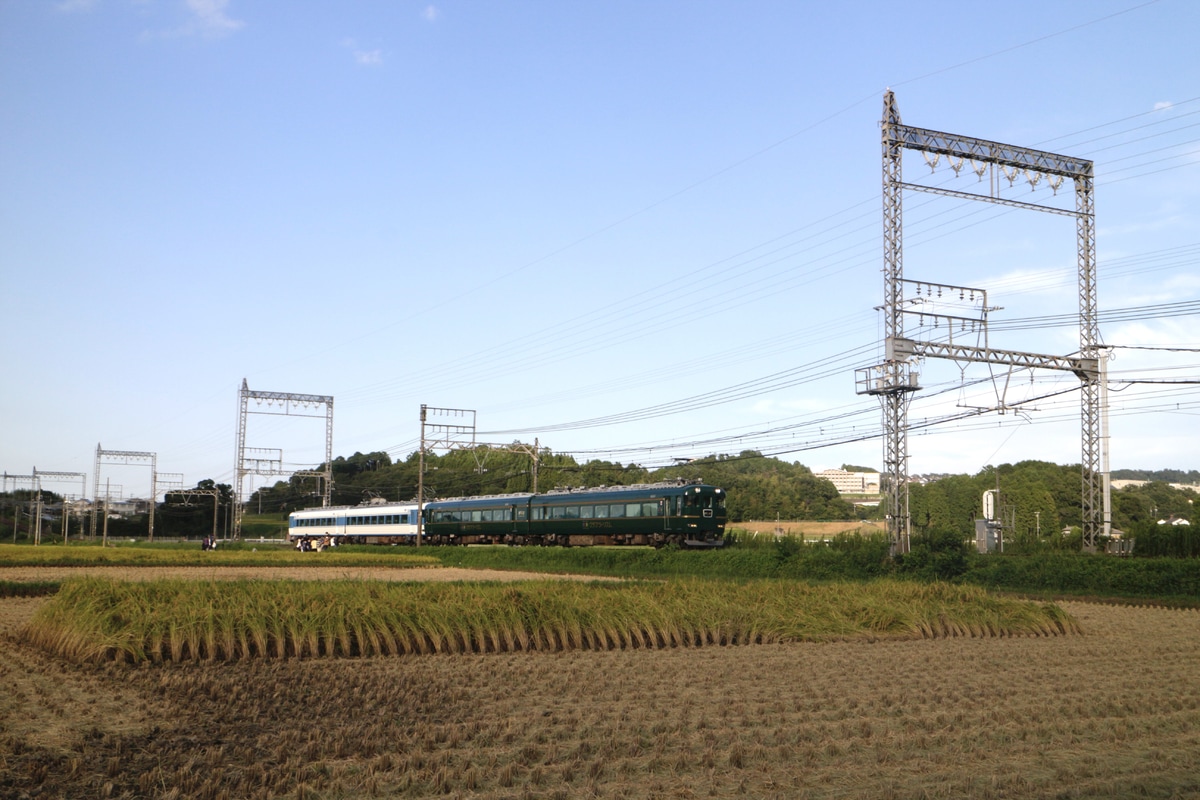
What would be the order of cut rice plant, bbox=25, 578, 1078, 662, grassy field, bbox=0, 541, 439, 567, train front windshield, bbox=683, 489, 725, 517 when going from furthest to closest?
train front windshield, bbox=683, 489, 725, 517 < grassy field, bbox=0, 541, 439, 567 < cut rice plant, bbox=25, 578, 1078, 662

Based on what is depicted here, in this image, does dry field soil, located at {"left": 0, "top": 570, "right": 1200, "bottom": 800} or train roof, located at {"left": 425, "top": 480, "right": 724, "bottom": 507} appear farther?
train roof, located at {"left": 425, "top": 480, "right": 724, "bottom": 507}

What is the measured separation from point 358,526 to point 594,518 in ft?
90.4

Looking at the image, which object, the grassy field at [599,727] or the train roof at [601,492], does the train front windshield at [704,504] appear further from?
the grassy field at [599,727]

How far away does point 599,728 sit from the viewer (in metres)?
9.21

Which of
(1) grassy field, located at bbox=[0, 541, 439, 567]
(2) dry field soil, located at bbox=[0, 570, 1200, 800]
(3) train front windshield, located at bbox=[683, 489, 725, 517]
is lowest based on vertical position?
(1) grassy field, located at bbox=[0, 541, 439, 567]

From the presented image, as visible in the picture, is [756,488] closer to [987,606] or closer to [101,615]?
[987,606]

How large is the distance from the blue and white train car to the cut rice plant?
41.8m

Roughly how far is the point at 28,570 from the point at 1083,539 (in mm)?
32985

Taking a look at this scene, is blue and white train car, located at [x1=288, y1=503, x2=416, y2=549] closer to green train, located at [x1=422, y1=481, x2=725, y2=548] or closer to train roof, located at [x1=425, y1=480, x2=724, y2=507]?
green train, located at [x1=422, y1=481, x2=725, y2=548]

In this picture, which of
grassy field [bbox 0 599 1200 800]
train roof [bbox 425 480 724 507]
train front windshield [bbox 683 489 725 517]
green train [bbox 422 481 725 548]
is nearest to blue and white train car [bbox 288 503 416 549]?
green train [bbox 422 481 725 548]

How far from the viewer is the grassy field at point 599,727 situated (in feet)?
24.0

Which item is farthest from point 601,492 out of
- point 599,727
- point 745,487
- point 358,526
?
point 745,487

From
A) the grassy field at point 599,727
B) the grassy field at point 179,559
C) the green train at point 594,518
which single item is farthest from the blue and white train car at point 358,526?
the grassy field at point 599,727

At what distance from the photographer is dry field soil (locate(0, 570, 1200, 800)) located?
24.0ft
